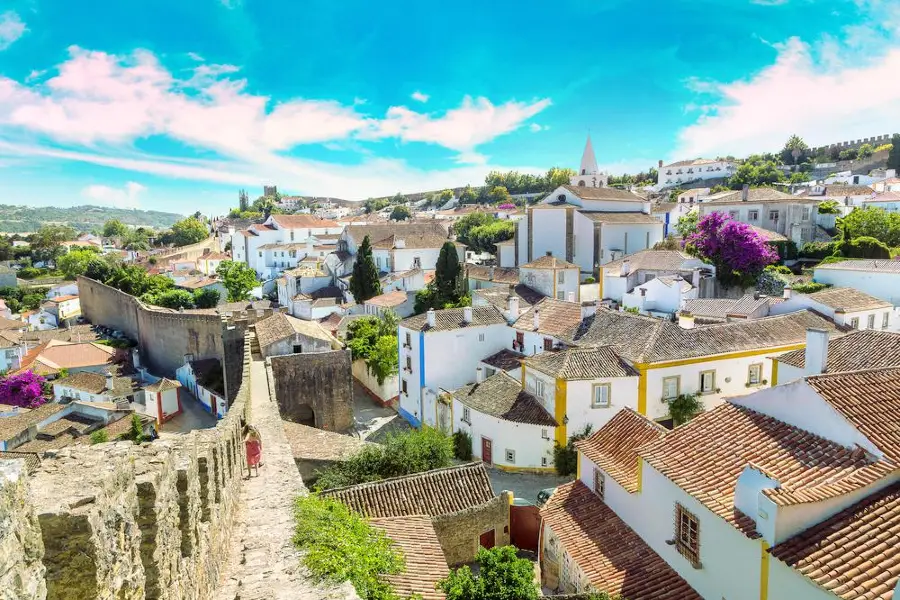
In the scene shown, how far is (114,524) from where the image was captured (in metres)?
3.91

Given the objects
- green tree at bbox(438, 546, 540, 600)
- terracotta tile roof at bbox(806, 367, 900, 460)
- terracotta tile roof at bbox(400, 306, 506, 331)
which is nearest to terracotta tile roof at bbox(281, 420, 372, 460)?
green tree at bbox(438, 546, 540, 600)

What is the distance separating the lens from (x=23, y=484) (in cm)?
276

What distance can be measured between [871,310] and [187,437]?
22960 millimetres

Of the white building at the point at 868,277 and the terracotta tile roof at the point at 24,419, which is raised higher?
the white building at the point at 868,277

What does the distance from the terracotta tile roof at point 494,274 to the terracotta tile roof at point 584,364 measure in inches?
663

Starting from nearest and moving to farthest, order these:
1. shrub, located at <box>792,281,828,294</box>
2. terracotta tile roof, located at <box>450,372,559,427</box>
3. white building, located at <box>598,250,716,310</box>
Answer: terracotta tile roof, located at <box>450,372,559,427</box> → shrub, located at <box>792,281,828,294</box> → white building, located at <box>598,250,716,310</box>

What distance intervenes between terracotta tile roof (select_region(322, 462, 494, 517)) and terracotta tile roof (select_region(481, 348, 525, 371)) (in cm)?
791

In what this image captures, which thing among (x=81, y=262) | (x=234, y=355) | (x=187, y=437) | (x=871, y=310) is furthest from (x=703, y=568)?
(x=81, y=262)

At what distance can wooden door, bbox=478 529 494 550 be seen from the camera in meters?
12.9

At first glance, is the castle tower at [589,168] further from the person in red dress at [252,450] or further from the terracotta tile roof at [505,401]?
the person in red dress at [252,450]

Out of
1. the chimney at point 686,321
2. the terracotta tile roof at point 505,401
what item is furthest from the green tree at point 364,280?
the chimney at point 686,321

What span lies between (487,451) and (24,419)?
2210 centimetres

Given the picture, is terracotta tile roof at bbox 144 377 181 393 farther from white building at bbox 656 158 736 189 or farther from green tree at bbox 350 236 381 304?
white building at bbox 656 158 736 189

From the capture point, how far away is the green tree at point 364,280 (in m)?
38.8
